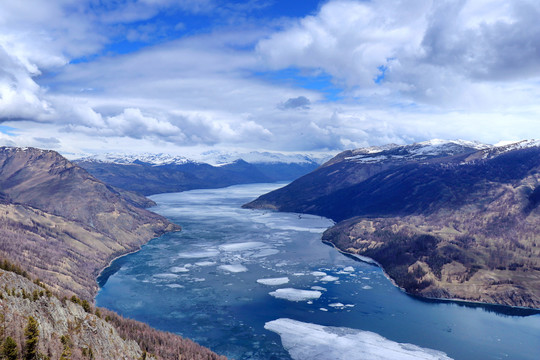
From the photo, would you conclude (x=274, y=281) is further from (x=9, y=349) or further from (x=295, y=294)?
(x=9, y=349)

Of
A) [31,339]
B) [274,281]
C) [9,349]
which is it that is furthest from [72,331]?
[274,281]

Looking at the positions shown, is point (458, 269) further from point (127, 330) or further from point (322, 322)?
point (127, 330)

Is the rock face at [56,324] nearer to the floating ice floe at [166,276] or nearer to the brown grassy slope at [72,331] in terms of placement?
the brown grassy slope at [72,331]

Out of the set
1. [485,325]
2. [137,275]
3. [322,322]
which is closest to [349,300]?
[322,322]

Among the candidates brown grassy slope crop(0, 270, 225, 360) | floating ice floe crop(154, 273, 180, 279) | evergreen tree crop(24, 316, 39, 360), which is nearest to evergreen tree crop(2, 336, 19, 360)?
evergreen tree crop(24, 316, 39, 360)

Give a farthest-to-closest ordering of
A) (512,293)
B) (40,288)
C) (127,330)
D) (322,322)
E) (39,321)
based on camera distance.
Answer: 1. (512,293)
2. (322,322)
3. (127,330)
4. (40,288)
5. (39,321)

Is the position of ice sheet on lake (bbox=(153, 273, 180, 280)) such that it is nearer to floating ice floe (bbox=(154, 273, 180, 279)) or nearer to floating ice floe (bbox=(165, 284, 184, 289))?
floating ice floe (bbox=(154, 273, 180, 279))
